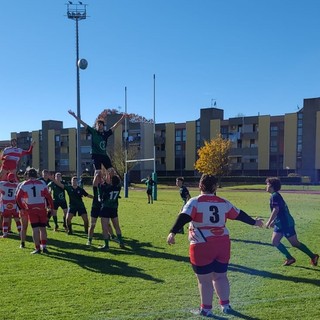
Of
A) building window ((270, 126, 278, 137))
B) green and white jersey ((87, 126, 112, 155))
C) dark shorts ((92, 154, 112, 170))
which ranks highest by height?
building window ((270, 126, 278, 137))

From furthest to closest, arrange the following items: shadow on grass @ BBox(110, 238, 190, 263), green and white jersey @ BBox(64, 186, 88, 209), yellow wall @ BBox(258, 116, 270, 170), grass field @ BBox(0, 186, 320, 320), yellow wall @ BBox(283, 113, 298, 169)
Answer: yellow wall @ BBox(258, 116, 270, 170) < yellow wall @ BBox(283, 113, 298, 169) < green and white jersey @ BBox(64, 186, 88, 209) < shadow on grass @ BBox(110, 238, 190, 263) < grass field @ BBox(0, 186, 320, 320)

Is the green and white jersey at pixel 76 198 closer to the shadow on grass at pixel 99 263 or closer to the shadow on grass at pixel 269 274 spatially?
the shadow on grass at pixel 99 263

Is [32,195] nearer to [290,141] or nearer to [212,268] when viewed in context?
[212,268]

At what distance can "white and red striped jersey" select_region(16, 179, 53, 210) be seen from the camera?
9141mm

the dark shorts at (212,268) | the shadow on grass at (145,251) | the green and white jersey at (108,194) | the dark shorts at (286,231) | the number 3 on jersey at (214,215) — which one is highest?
the number 3 on jersey at (214,215)

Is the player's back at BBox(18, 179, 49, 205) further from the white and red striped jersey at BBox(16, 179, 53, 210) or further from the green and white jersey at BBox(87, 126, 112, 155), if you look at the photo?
the green and white jersey at BBox(87, 126, 112, 155)

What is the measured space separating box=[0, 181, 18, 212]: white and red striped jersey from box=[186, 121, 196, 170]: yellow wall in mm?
65668

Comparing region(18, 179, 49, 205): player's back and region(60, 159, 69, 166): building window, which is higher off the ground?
region(18, 179, 49, 205): player's back

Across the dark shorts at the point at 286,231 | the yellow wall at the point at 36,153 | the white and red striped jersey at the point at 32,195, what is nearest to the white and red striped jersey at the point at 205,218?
the dark shorts at the point at 286,231

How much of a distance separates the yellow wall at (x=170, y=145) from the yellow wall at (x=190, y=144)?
3.13 meters

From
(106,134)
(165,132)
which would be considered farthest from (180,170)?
(106,134)

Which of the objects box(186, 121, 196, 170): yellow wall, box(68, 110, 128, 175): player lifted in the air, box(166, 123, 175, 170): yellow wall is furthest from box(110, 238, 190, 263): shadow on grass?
box(166, 123, 175, 170): yellow wall

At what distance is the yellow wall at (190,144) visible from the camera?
7719cm

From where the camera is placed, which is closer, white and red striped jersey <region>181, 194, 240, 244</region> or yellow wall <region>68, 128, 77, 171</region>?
white and red striped jersey <region>181, 194, 240, 244</region>
